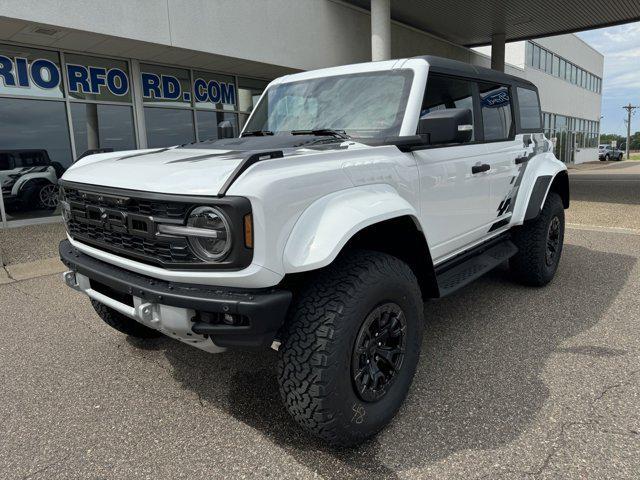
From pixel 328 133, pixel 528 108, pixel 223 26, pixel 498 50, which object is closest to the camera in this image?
pixel 328 133

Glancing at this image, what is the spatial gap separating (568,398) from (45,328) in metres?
3.85

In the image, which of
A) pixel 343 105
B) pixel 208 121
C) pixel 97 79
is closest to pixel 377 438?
pixel 343 105

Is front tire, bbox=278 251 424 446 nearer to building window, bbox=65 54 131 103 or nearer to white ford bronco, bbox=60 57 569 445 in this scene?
white ford bronco, bbox=60 57 569 445

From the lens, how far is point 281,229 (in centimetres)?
199

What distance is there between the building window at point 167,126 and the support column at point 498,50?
12146 millimetres

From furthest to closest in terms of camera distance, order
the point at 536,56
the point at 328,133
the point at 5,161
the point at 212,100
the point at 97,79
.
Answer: the point at 536,56 → the point at 212,100 → the point at 97,79 → the point at 5,161 → the point at 328,133

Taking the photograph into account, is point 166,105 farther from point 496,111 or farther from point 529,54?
point 529,54

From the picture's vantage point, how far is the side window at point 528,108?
14.3ft

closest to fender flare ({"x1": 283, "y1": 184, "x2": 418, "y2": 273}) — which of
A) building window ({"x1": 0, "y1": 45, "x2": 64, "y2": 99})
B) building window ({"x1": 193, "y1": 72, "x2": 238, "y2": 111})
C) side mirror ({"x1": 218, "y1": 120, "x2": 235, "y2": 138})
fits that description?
side mirror ({"x1": 218, "y1": 120, "x2": 235, "y2": 138})

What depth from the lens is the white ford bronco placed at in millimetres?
→ 1973

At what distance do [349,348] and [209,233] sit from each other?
78 cm

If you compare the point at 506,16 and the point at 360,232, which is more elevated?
the point at 506,16

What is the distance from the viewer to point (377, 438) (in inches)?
92.9

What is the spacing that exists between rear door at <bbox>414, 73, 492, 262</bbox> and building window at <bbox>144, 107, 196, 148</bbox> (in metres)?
8.57
